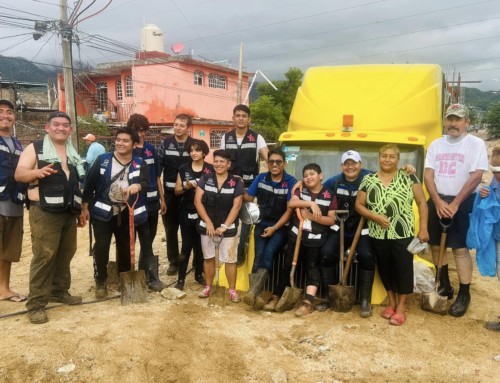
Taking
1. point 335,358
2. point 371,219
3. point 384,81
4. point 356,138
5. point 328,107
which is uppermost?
point 384,81

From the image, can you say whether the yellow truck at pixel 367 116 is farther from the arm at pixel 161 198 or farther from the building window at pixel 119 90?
the building window at pixel 119 90

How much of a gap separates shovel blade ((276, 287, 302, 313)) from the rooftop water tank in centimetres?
3095

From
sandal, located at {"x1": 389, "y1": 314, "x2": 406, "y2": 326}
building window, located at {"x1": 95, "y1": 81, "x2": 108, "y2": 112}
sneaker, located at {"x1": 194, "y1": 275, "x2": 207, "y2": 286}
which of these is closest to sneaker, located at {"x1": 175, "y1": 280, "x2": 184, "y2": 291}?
sneaker, located at {"x1": 194, "y1": 275, "x2": 207, "y2": 286}

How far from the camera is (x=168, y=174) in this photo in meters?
6.09

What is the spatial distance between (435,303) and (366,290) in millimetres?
845

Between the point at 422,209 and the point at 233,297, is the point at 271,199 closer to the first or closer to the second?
the point at 233,297

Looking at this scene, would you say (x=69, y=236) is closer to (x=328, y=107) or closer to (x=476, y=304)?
(x=328, y=107)

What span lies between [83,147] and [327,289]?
19.1m

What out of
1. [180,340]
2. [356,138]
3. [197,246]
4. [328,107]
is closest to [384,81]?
[328,107]

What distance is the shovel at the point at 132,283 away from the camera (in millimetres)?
5145

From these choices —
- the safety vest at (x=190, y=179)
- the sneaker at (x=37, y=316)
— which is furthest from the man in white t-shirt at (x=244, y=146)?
the sneaker at (x=37, y=316)

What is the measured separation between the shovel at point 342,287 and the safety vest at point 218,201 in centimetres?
131

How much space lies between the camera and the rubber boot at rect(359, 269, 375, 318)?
15.8ft

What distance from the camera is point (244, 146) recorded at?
607 cm
